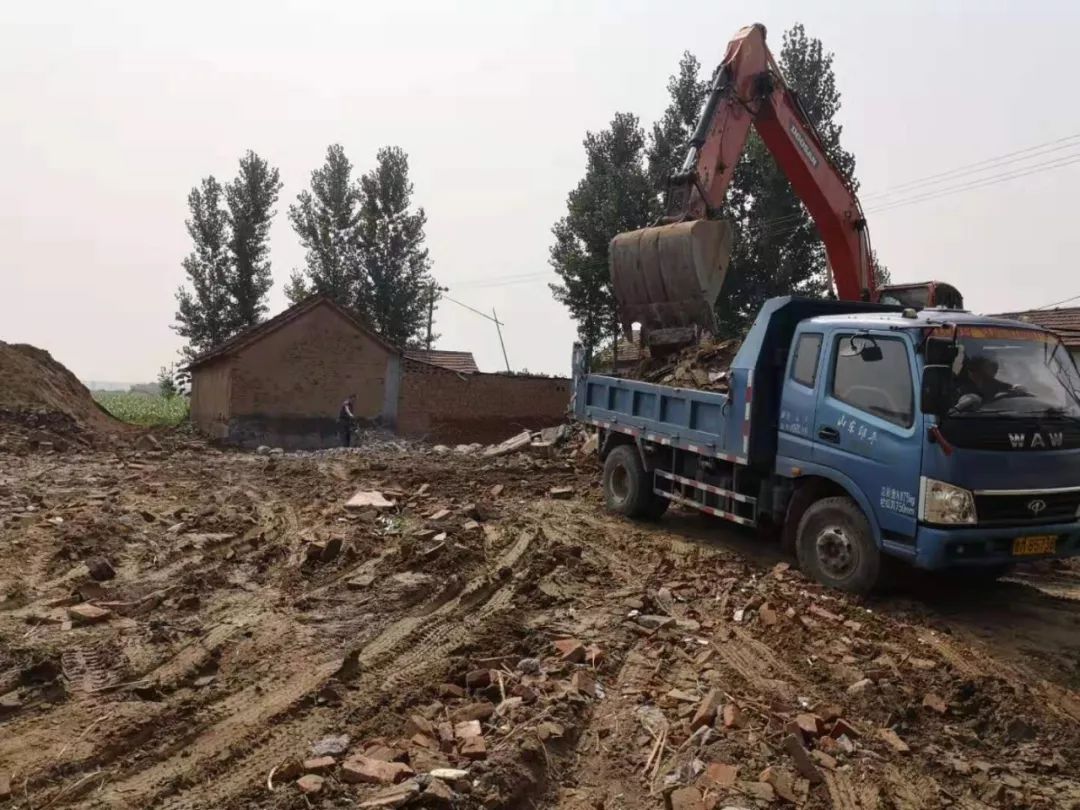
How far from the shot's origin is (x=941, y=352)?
599 cm

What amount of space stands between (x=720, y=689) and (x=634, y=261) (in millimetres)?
7245

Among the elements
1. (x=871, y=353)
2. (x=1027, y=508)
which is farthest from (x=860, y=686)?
(x=871, y=353)

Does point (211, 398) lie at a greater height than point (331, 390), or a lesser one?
lesser

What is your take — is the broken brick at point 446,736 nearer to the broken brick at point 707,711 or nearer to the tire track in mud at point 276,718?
the tire track in mud at point 276,718

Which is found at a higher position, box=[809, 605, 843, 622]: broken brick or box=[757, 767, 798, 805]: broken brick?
box=[809, 605, 843, 622]: broken brick

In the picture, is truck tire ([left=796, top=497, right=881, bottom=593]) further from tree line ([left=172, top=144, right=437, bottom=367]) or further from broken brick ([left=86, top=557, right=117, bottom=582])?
tree line ([left=172, top=144, right=437, bottom=367])

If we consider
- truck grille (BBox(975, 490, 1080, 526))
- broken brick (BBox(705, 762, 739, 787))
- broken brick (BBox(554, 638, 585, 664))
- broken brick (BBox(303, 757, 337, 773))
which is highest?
truck grille (BBox(975, 490, 1080, 526))

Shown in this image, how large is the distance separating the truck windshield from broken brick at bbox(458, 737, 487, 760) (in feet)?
13.8

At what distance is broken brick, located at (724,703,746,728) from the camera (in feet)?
14.4

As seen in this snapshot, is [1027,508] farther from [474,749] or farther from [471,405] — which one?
[471,405]

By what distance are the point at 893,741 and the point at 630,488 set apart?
19.0 ft

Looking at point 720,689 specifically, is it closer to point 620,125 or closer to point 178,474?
point 178,474

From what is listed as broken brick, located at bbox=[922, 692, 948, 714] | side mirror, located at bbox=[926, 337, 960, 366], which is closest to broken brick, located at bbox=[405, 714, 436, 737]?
broken brick, located at bbox=[922, 692, 948, 714]

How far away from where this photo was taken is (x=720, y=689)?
4914 millimetres
